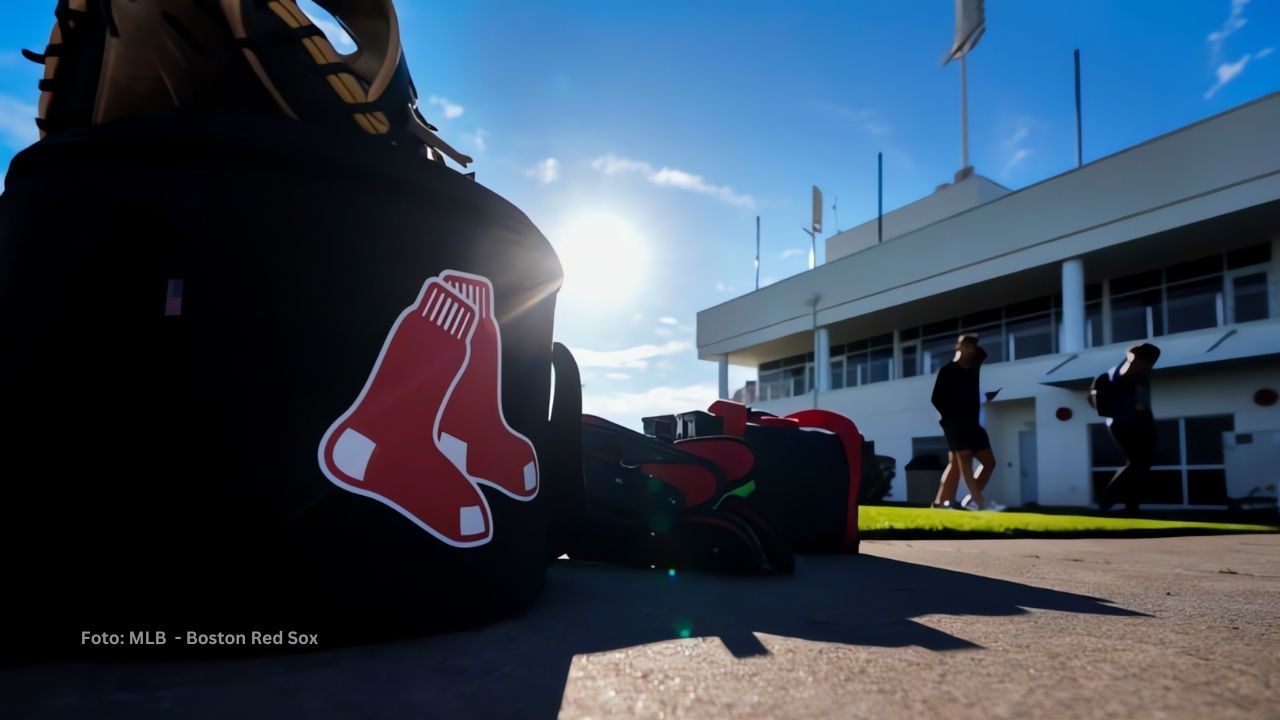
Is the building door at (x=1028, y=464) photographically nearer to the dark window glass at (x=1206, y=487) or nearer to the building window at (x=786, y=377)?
the dark window glass at (x=1206, y=487)

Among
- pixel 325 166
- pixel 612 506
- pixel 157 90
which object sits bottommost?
pixel 612 506

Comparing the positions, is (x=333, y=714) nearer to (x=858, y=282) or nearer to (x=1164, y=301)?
(x=1164, y=301)

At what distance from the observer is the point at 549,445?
6.98 ft

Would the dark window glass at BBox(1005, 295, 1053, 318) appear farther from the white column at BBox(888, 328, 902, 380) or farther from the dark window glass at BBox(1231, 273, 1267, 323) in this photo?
the dark window glass at BBox(1231, 273, 1267, 323)

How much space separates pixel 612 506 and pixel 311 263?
1.57m

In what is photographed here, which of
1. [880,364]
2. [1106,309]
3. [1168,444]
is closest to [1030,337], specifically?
[1106,309]

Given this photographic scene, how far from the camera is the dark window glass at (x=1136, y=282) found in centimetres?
1834

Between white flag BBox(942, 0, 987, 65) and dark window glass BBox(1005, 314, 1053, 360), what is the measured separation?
38.6 feet

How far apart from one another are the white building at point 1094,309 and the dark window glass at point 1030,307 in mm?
45

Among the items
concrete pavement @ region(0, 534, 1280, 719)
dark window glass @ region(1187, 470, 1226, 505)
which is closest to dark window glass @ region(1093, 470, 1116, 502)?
dark window glass @ region(1187, 470, 1226, 505)

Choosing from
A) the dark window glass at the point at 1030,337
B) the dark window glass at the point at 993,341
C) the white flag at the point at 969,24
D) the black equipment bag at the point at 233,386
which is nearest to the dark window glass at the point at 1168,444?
the dark window glass at the point at 1030,337

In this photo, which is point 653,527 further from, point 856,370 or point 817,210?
point 817,210

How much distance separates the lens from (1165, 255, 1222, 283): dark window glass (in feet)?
55.8

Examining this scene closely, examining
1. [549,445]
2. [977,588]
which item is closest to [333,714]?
[549,445]
